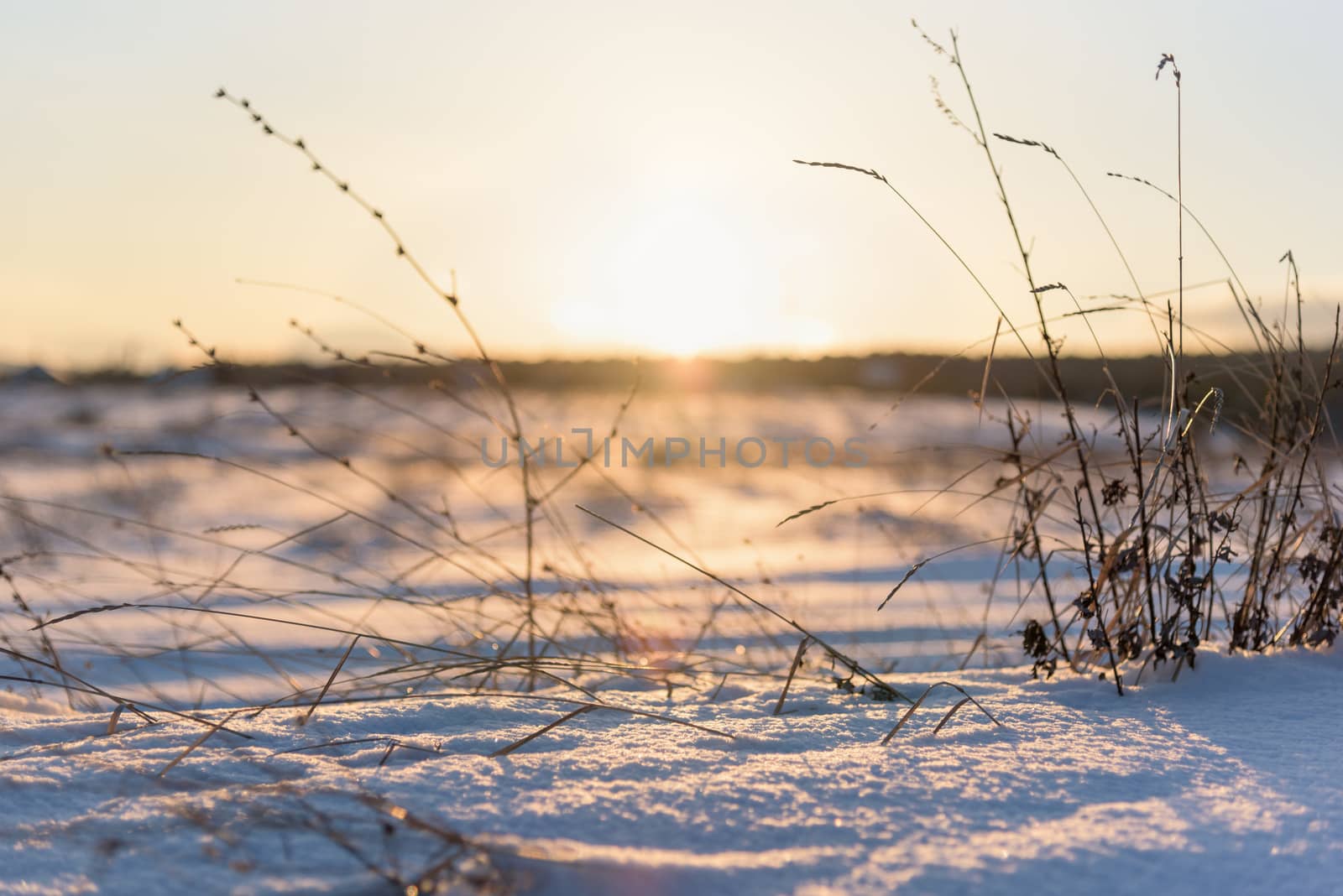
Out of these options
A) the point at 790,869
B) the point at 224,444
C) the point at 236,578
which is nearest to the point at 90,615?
the point at 236,578

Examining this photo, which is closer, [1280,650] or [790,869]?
[790,869]

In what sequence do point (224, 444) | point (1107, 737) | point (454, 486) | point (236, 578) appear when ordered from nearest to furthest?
point (1107, 737) < point (236, 578) < point (454, 486) < point (224, 444)

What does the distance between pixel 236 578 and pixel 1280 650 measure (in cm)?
335

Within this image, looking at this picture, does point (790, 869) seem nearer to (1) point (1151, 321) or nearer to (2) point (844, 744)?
(2) point (844, 744)

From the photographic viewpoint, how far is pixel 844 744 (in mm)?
1453
